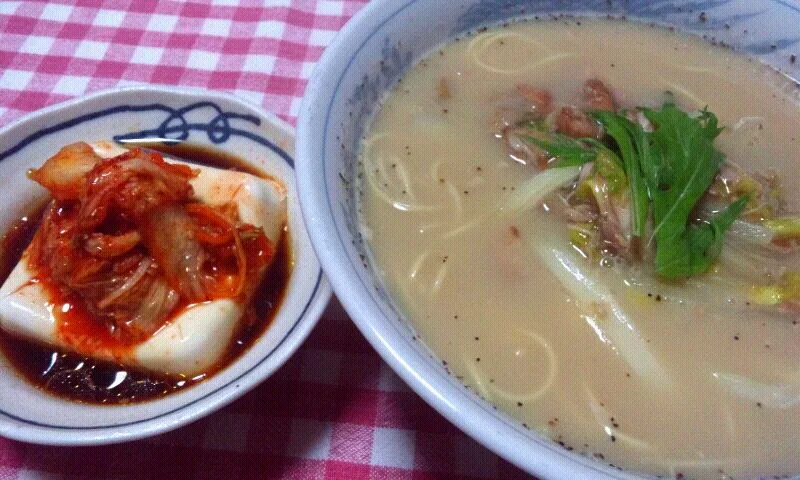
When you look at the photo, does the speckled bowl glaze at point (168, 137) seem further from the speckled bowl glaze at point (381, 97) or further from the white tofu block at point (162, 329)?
the speckled bowl glaze at point (381, 97)

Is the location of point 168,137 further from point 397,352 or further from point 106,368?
point 397,352

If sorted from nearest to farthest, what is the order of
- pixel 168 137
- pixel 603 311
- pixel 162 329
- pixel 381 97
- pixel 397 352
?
pixel 397 352 → pixel 603 311 → pixel 162 329 → pixel 381 97 → pixel 168 137

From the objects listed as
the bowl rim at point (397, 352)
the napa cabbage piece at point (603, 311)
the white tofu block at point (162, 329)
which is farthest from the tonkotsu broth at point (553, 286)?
the white tofu block at point (162, 329)

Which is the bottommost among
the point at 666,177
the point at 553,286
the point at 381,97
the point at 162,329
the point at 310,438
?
the point at 310,438

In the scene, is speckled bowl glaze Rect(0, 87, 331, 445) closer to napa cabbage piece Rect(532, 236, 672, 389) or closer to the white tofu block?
the white tofu block

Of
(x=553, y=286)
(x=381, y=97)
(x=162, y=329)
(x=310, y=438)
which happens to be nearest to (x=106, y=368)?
(x=162, y=329)

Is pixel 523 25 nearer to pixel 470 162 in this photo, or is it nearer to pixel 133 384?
pixel 470 162

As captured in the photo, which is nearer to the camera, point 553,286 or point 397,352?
point 397,352

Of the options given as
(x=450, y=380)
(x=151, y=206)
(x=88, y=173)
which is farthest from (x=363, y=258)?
(x=88, y=173)
